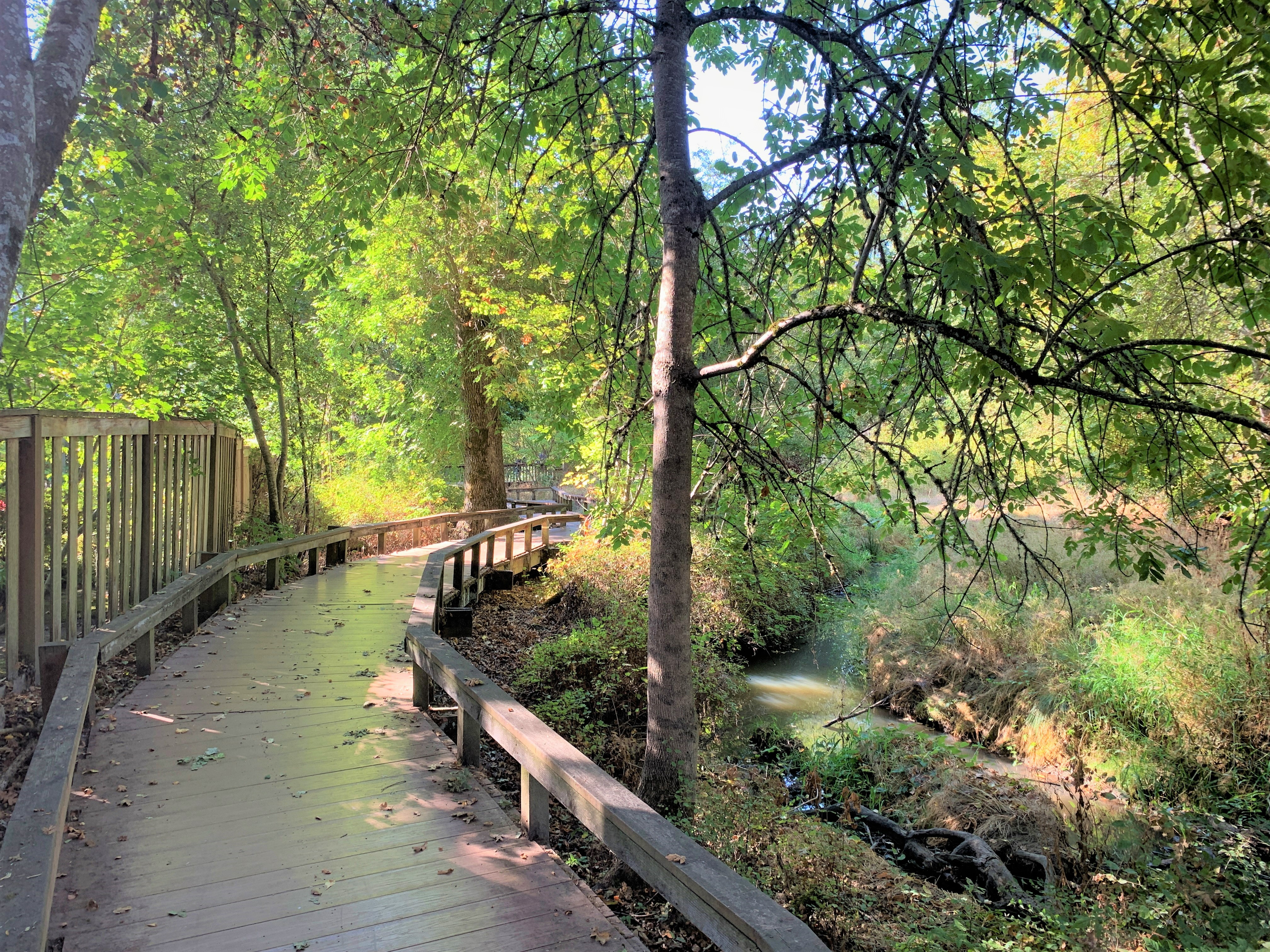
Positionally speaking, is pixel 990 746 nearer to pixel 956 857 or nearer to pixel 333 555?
pixel 956 857

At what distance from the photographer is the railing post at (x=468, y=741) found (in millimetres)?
Answer: 4883

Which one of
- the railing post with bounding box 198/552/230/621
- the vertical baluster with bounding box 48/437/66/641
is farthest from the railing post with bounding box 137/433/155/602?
the vertical baluster with bounding box 48/437/66/641

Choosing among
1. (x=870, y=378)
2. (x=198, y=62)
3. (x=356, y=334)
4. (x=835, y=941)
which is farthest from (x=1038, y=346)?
(x=356, y=334)

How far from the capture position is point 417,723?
18.6ft

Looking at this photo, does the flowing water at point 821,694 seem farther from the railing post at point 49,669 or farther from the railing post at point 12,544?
the railing post at point 12,544

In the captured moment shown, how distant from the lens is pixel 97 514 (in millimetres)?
6348

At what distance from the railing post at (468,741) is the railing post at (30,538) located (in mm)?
2772

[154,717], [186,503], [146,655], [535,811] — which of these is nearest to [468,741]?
[535,811]

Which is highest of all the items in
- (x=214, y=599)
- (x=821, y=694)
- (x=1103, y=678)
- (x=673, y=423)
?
(x=673, y=423)

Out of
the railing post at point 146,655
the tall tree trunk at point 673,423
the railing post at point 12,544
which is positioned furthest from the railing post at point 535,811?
the railing post at point 146,655

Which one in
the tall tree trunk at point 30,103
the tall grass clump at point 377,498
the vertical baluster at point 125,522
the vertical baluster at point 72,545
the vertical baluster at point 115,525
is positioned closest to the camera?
the tall tree trunk at point 30,103

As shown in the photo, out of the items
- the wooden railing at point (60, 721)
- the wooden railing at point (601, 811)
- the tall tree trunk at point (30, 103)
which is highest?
the tall tree trunk at point (30, 103)

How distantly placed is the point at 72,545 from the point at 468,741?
122 inches

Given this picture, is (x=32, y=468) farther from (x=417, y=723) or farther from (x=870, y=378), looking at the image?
(x=870, y=378)
